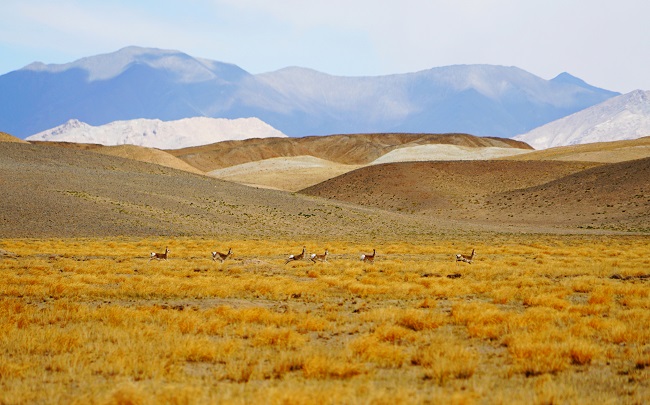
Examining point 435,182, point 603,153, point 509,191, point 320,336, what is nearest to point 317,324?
point 320,336

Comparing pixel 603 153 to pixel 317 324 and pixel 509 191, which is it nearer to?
pixel 509 191

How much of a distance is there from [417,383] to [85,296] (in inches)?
470

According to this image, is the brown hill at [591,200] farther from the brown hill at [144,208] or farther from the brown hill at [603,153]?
the brown hill at [603,153]

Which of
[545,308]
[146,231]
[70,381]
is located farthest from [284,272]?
[146,231]

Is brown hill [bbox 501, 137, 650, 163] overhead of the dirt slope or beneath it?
overhead

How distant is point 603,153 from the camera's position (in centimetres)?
12650

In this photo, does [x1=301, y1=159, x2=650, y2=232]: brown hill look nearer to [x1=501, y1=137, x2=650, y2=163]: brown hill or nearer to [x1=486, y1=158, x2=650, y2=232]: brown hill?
[x1=486, y1=158, x2=650, y2=232]: brown hill

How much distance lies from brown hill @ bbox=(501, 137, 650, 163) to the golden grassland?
10430 cm

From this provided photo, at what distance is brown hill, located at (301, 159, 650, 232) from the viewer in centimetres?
7888

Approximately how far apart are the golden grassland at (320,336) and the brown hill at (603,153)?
4106 inches

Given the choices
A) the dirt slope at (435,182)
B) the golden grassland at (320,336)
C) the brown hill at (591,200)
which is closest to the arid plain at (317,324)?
the golden grassland at (320,336)

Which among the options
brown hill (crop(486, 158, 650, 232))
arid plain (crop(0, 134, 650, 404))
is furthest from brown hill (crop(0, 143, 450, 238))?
brown hill (crop(486, 158, 650, 232))

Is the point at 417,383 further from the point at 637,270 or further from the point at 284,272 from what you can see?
the point at 637,270

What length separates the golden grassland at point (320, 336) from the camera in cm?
944
